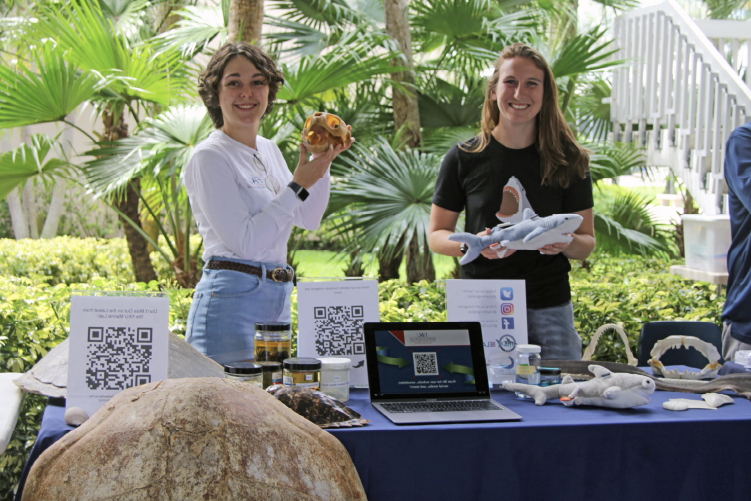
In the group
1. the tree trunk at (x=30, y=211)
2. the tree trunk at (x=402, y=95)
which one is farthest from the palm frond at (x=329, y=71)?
the tree trunk at (x=30, y=211)

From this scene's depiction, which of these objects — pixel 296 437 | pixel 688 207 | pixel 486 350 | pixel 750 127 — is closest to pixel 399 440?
pixel 296 437

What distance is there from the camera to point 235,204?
6.30 ft

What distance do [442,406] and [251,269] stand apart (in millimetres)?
743

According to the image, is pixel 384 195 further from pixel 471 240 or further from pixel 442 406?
pixel 442 406

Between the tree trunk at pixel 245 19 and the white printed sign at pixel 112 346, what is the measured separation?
3023 mm

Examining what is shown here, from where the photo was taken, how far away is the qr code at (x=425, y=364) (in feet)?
5.83

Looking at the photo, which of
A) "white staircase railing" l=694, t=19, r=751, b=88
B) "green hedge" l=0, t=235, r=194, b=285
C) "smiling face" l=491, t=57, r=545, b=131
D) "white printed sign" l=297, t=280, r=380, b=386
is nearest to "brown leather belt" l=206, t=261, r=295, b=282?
"white printed sign" l=297, t=280, r=380, b=386

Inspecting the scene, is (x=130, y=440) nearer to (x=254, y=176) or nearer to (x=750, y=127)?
(x=254, y=176)

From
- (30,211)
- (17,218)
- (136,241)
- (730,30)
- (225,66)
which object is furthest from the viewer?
(30,211)

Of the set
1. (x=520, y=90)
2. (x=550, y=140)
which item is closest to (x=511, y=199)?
(x=550, y=140)

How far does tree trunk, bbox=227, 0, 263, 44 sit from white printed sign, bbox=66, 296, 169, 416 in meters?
3.02

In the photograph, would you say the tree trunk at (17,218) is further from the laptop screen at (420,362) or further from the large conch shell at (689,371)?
the large conch shell at (689,371)

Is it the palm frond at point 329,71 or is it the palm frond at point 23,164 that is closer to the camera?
the palm frond at point 329,71

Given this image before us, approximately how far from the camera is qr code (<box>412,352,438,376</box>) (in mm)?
1778
